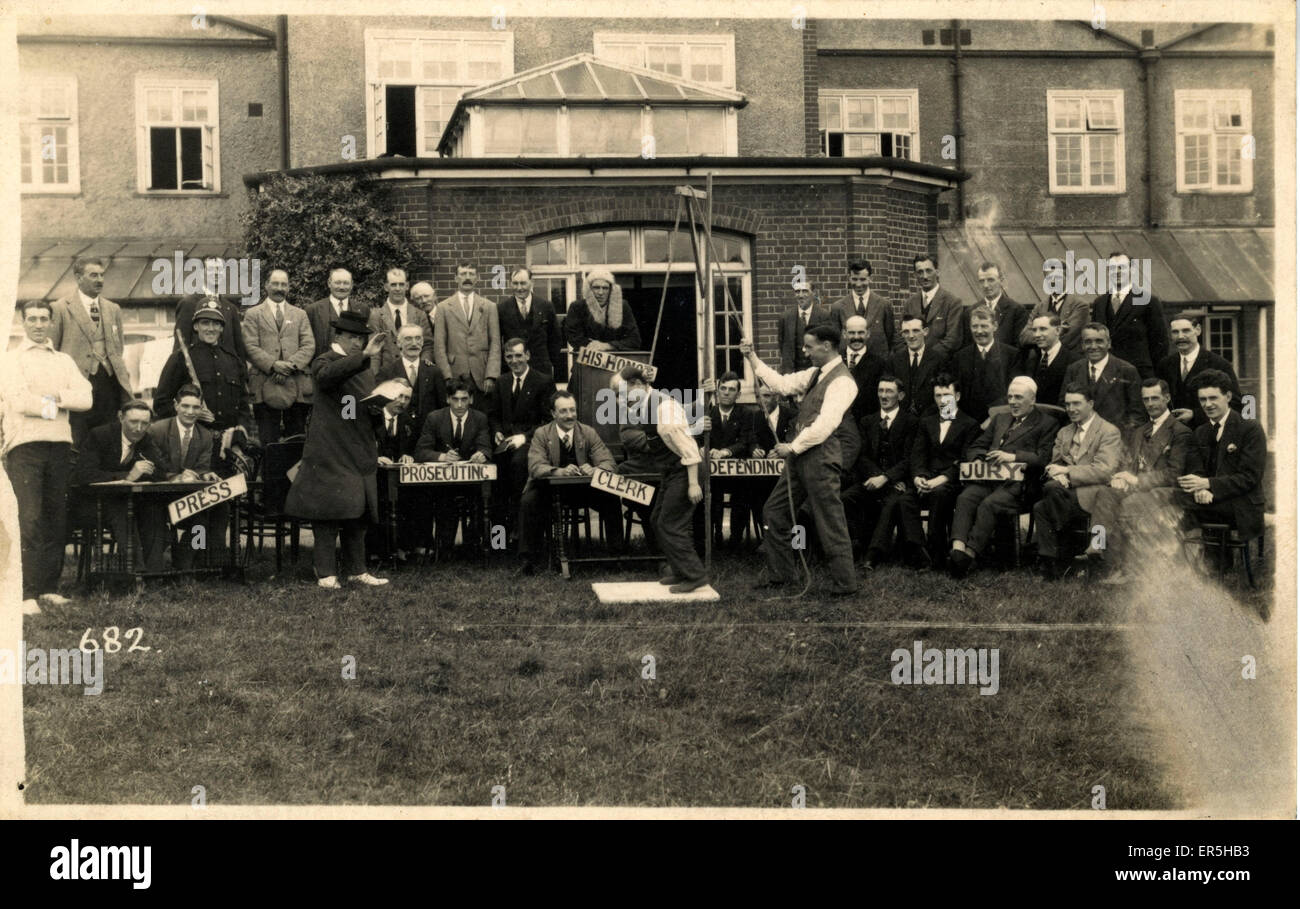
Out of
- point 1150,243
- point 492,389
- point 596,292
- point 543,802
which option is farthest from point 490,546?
point 1150,243

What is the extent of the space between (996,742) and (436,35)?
14592 millimetres

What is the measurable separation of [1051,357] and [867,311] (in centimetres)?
186

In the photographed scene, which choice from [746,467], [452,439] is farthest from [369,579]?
[746,467]

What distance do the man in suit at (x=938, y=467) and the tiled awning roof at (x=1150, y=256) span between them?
341 inches

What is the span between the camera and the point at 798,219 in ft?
52.9

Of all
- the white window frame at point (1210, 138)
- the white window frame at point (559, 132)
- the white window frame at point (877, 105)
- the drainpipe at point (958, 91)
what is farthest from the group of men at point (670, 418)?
the white window frame at point (1210, 138)

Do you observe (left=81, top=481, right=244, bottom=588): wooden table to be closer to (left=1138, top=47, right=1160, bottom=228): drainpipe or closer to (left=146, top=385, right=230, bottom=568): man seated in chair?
(left=146, top=385, right=230, bottom=568): man seated in chair

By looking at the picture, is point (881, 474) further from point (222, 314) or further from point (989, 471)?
point (222, 314)

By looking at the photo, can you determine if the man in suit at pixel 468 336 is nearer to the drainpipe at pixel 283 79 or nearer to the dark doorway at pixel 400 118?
the dark doorway at pixel 400 118

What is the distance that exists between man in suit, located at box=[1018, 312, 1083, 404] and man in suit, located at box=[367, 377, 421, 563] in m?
5.49

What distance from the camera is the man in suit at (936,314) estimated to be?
11.4 m

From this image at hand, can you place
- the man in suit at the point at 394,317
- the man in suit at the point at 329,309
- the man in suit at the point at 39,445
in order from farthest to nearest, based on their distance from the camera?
1. the man in suit at the point at 394,317
2. the man in suit at the point at 329,309
3. the man in suit at the point at 39,445

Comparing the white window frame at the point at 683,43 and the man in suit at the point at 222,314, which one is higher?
the white window frame at the point at 683,43

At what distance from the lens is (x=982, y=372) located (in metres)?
11.0
